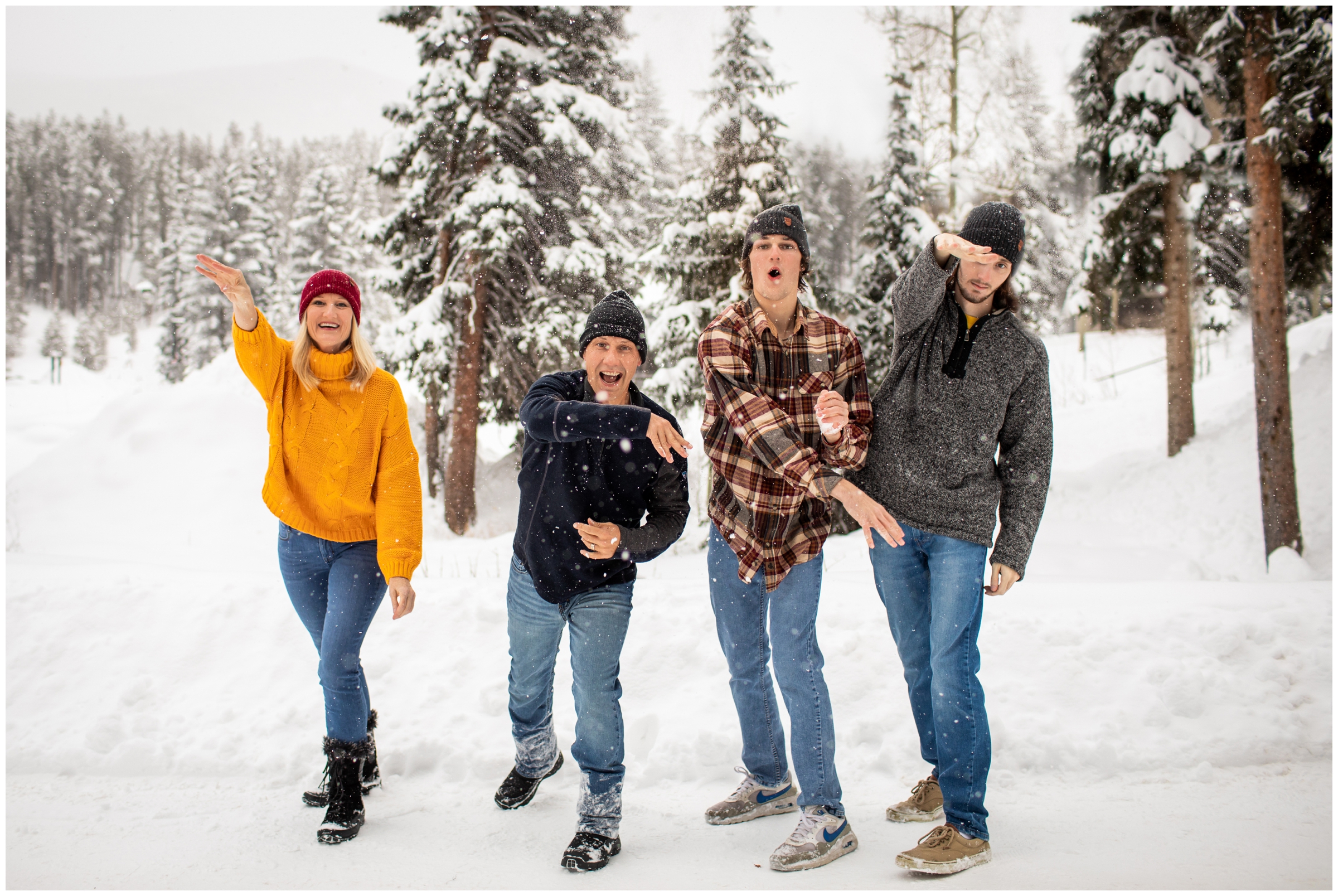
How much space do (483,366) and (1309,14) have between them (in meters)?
12.8

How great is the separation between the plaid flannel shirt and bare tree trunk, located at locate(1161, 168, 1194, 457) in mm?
14386

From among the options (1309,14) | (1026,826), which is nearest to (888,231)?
(1309,14)

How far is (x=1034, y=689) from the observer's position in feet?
13.9

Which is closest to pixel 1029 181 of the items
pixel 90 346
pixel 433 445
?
pixel 433 445

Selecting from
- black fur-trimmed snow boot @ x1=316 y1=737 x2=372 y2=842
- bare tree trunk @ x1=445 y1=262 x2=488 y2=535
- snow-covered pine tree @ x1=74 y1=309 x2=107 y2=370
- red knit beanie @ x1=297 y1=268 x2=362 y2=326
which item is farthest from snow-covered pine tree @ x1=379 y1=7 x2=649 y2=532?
snow-covered pine tree @ x1=74 y1=309 x2=107 y2=370

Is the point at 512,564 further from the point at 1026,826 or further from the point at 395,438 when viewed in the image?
the point at 1026,826

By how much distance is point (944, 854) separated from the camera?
2869 mm

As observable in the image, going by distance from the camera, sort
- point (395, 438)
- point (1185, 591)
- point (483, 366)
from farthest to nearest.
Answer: point (483, 366) → point (1185, 591) → point (395, 438)

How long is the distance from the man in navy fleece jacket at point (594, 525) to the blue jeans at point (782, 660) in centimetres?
38

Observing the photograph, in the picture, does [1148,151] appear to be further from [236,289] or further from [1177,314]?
[236,289]

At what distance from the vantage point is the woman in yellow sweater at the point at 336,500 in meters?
3.22

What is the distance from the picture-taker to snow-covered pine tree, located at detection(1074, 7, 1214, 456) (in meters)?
12.9

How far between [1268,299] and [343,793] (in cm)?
1183

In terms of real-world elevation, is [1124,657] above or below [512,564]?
below
